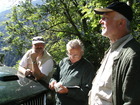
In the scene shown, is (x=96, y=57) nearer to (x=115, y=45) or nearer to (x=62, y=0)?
(x=62, y=0)

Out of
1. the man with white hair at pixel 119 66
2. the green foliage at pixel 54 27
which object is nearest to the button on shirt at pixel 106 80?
the man with white hair at pixel 119 66

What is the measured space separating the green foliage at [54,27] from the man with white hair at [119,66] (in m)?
6.60

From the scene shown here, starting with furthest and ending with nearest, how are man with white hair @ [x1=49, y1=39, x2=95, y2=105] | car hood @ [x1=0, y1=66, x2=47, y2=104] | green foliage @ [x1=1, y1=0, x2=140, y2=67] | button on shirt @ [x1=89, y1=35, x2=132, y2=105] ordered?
green foliage @ [x1=1, y1=0, x2=140, y2=67] < man with white hair @ [x1=49, y1=39, x2=95, y2=105] < car hood @ [x1=0, y1=66, x2=47, y2=104] < button on shirt @ [x1=89, y1=35, x2=132, y2=105]

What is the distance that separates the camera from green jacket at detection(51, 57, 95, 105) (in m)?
2.83

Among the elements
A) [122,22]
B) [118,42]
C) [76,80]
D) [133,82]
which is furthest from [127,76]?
[76,80]

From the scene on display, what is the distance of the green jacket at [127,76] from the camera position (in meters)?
1.60

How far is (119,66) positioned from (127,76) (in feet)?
0.41

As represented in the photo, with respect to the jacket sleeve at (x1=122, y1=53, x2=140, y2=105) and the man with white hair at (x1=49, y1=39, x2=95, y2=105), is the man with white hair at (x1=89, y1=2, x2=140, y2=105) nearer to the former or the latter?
the jacket sleeve at (x1=122, y1=53, x2=140, y2=105)

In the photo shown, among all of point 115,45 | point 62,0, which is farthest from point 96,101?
point 62,0

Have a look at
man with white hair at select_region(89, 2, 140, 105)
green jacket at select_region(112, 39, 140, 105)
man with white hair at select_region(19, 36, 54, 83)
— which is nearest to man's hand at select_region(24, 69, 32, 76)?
man with white hair at select_region(19, 36, 54, 83)

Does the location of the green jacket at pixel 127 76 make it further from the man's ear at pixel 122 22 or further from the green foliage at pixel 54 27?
the green foliage at pixel 54 27

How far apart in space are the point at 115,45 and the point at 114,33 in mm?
112

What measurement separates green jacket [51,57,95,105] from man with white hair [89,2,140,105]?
70 cm

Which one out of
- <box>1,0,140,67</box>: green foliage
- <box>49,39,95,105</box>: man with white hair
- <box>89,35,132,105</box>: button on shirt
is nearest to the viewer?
<box>89,35,132,105</box>: button on shirt
